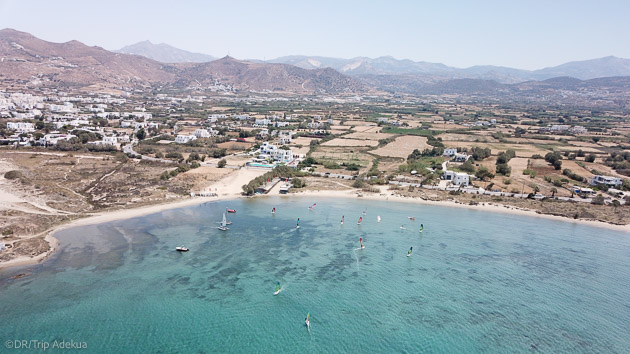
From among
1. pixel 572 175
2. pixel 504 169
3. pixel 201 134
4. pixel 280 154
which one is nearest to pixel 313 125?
pixel 201 134

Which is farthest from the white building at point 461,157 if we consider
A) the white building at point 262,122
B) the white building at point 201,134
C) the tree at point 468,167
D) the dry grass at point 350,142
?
the white building at point 262,122

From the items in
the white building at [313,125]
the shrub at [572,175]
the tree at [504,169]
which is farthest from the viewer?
the white building at [313,125]

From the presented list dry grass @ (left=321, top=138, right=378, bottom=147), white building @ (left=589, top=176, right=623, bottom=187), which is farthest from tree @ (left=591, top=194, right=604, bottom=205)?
dry grass @ (left=321, top=138, right=378, bottom=147)

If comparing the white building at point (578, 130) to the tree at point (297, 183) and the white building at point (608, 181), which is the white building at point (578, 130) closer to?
the white building at point (608, 181)

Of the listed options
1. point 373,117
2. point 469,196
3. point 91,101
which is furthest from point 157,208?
point 91,101

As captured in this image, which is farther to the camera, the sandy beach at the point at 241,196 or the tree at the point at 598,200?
the tree at the point at 598,200

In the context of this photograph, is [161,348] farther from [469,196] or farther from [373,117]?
[373,117]
